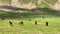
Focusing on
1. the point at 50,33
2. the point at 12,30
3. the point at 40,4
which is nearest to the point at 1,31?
the point at 12,30

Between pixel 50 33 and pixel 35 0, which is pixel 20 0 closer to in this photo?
pixel 35 0

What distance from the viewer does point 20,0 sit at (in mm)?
137500

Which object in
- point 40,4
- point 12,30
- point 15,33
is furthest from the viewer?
point 40,4

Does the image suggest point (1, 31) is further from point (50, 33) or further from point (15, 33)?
point (50, 33)

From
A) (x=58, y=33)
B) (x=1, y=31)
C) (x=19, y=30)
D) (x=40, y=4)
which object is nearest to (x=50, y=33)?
(x=58, y=33)

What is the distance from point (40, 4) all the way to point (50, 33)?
95.8 meters

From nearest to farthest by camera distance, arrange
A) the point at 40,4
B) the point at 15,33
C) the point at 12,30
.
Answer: the point at 15,33 < the point at 12,30 < the point at 40,4

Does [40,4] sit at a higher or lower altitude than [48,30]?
lower

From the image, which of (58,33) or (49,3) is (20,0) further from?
(58,33)

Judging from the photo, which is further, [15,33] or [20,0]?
[20,0]

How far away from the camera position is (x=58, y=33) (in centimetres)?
3522

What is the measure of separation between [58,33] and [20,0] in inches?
4083

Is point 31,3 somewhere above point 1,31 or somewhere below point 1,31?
below

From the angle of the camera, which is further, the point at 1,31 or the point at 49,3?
the point at 49,3
